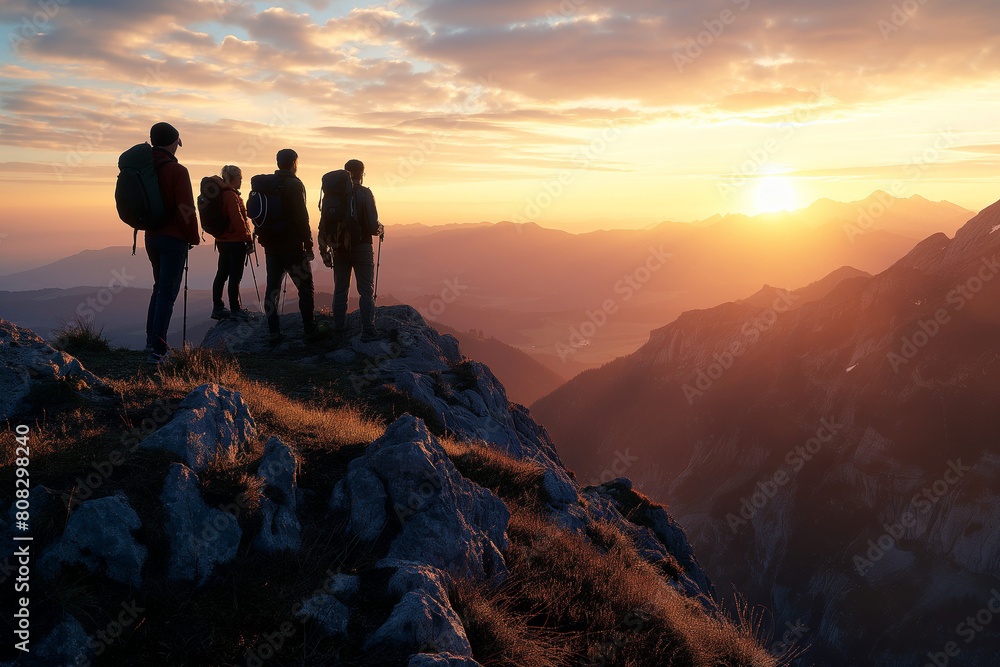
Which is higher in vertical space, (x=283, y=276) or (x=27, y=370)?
(x=283, y=276)

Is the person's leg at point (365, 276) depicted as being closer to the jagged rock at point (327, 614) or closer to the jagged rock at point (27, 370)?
the jagged rock at point (27, 370)

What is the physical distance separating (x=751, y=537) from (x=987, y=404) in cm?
4447

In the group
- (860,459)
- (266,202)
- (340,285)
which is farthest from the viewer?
(860,459)

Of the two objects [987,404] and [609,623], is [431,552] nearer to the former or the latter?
[609,623]

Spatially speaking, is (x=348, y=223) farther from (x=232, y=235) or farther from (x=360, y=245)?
(x=232, y=235)

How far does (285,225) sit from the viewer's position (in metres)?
11.0

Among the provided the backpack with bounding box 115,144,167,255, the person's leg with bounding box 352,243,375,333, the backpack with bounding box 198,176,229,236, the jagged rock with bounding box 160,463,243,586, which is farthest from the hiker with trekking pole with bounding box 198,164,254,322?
the jagged rock with bounding box 160,463,243,586

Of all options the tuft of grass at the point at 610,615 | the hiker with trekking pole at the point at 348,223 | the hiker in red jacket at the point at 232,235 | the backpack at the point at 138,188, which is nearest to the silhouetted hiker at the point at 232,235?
the hiker in red jacket at the point at 232,235

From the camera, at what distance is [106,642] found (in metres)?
3.53

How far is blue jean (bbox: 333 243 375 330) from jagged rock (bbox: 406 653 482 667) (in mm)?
8773

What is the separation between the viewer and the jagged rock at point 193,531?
4.20m

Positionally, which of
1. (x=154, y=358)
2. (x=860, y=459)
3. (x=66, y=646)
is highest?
(x=154, y=358)

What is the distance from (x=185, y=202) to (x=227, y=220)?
3667 millimetres

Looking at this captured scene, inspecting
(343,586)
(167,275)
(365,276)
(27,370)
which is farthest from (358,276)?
(343,586)
